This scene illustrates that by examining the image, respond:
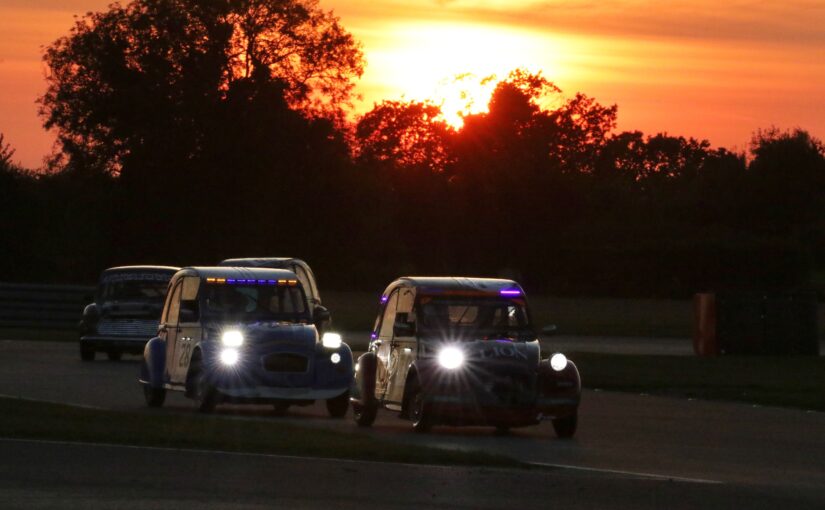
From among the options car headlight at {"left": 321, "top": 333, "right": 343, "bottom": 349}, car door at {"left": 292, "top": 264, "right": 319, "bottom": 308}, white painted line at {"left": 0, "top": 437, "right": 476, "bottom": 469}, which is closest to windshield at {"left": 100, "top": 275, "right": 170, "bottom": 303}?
car door at {"left": 292, "top": 264, "right": 319, "bottom": 308}

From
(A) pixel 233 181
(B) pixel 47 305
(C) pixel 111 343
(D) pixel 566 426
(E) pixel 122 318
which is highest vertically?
(A) pixel 233 181

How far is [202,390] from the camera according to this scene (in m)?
21.8

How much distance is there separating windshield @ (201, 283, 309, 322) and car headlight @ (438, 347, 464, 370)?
12.8 feet

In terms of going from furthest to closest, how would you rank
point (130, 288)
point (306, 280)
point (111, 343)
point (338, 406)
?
1. point (130, 288)
2. point (111, 343)
3. point (306, 280)
4. point (338, 406)

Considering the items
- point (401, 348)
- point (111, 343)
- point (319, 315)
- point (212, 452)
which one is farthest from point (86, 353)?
point (212, 452)

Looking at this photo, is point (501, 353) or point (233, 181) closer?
point (501, 353)

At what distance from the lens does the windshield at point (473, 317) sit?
19.8 m

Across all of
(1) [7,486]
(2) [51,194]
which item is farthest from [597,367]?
(2) [51,194]

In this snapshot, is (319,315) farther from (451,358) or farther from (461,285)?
(451,358)

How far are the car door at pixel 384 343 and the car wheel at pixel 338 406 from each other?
1465 mm

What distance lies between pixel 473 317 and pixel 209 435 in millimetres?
3966

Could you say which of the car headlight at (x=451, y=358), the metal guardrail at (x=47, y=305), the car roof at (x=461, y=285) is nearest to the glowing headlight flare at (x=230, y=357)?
the car roof at (x=461, y=285)

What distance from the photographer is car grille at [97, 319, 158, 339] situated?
3491 cm

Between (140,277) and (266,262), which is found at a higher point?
(266,262)
